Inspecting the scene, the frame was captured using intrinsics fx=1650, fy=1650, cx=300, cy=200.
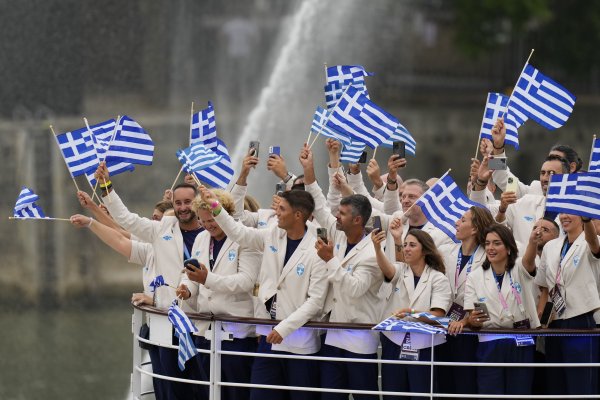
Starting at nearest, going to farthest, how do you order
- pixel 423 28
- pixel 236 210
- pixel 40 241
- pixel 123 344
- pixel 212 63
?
pixel 236 210, pixel 123 344, pixel 40 241, pixel 212 63, pixel 423 28

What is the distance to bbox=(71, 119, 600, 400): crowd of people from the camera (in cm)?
1364

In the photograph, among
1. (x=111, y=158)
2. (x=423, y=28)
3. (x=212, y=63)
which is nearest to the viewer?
(x=111, y=158)

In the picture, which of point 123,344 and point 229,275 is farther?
point 123,344

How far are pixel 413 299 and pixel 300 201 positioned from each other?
1.27 metres

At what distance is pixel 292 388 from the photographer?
13.7 m

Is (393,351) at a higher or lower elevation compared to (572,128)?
lower

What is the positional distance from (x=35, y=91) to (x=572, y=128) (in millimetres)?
17459

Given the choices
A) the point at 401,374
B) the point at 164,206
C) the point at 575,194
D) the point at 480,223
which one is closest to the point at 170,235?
the point at 164,206

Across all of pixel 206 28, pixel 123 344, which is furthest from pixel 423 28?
pixel 123 344

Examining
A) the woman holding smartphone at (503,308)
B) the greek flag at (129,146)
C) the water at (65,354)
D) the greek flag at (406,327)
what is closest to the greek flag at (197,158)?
the greek flag at (129,146)

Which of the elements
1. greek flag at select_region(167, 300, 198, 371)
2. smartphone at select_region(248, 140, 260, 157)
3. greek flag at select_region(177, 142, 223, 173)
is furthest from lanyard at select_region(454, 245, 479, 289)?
greek flag at select_region(177, 142, 223, 173)

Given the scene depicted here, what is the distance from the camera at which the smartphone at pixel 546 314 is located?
13812mm

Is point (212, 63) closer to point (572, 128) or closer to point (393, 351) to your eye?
point (572, 128)

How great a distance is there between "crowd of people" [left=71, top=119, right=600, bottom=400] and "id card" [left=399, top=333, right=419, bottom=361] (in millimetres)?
11
